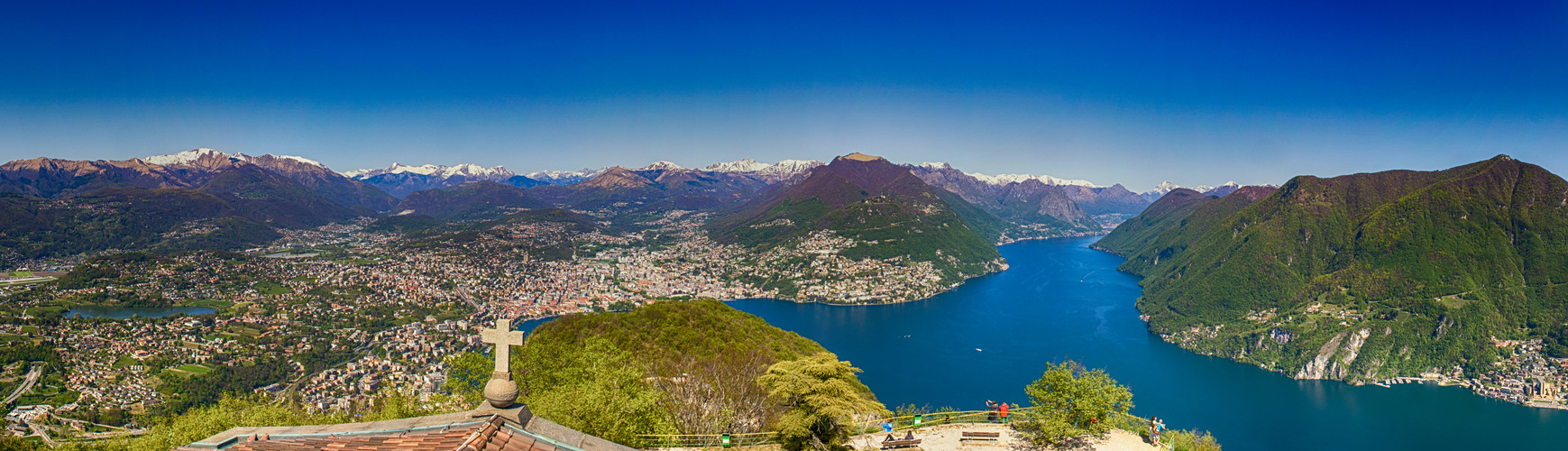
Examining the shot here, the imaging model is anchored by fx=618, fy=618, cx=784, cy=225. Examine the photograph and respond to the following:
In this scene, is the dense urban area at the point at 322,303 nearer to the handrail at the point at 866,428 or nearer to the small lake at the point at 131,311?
the small lake at the point at 131,311

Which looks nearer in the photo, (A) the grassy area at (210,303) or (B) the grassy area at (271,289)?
(A) the grassy area at (210,303)

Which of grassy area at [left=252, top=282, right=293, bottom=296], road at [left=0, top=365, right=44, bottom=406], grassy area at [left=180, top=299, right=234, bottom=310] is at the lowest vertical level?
road at [left=0, top=365, right=44, bottom=406]

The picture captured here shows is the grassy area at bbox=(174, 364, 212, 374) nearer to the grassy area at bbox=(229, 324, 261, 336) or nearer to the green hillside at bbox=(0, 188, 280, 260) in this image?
the grassy area at bbox=(229, 324, 261, 336)

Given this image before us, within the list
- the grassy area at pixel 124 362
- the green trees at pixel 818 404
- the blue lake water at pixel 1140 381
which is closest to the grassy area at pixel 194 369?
the grassy area at pixel 124 362

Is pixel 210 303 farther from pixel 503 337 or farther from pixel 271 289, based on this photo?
pixel 503 337

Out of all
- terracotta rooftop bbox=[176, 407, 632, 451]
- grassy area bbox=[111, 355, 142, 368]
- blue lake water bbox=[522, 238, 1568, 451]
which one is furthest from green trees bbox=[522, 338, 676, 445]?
grassy area bbox=[111, 355, 142, 368]

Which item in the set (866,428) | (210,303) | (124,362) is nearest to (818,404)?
(866,428)
